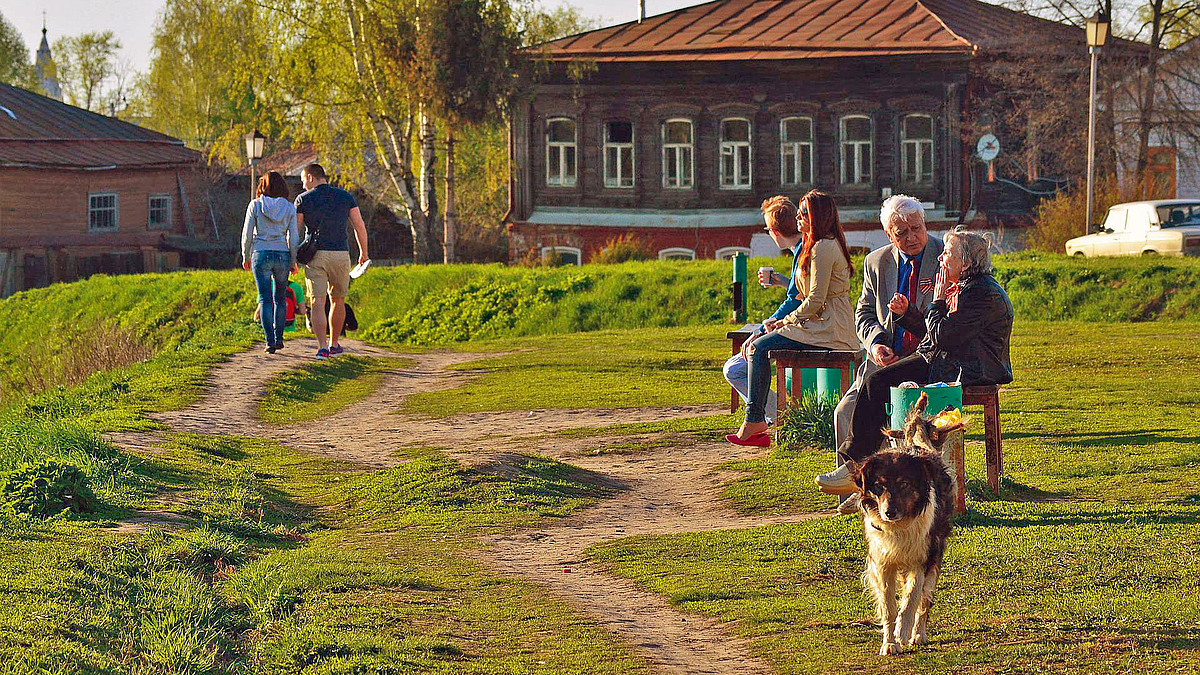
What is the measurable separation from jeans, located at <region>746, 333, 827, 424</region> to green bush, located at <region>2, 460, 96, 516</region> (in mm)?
4551

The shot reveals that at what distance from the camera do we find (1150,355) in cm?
1811

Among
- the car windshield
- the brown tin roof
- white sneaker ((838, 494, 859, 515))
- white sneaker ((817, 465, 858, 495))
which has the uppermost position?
the brown tin roof

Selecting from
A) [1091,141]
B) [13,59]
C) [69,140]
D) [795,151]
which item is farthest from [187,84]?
[1091,141]

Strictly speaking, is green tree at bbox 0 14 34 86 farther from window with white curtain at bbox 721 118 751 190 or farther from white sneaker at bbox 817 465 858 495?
white sneaker at bbox 817 465 858 495

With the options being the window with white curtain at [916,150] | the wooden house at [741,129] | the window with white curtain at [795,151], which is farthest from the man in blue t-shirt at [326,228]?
the window with white curtain at [916,150]

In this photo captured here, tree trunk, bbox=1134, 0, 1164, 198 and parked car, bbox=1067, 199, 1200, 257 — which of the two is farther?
tree trunk, bbox=1134, 0, 1164, 198

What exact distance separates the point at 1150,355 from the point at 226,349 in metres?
11.2

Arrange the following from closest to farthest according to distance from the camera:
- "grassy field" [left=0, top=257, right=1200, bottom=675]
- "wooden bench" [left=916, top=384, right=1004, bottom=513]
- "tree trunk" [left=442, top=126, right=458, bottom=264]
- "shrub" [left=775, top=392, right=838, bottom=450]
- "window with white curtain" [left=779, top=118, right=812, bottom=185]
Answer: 1. "grassy field" [left=0, top=257, right=1200, bottom=675]
2. "wooden bench" [left=916, top=384, right=1004, bottom=513]
3. "shrub" [left=775, top=392, right=838, bottom=450]
4. "tree trunk" [left=442, top=126, right=458, bottom=264]
5. "window with white curtain" [left=779, top=118, right=812, bottom=185]

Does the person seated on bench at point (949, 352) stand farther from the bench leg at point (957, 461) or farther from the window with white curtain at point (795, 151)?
the window with white curtain at point (795, 151)

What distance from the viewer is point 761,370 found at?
37.0 feet

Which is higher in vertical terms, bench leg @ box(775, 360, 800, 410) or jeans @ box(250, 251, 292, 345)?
jeans @ box(250, 251, 292, 345)

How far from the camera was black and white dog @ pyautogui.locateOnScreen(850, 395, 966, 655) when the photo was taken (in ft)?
21.1

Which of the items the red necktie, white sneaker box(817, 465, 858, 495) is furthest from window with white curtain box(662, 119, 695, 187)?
white sneaker box(817, 465, 858, 495)

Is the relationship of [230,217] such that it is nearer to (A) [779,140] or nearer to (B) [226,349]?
(A) [779,140]
